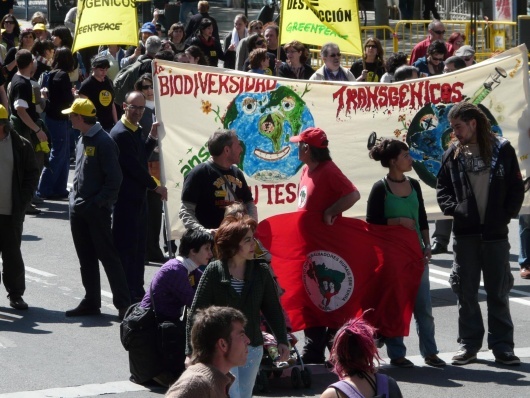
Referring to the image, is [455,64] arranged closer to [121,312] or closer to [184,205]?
[121,312]

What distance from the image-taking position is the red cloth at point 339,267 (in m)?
9.55

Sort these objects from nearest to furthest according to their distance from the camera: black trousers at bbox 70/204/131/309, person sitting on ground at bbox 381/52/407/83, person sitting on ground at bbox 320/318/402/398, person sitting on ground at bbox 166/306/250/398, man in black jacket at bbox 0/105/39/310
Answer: person sitting on ground at bbox 166/306/250/398 < person sitting on ground at bbox 320/318/402/398 < black trousers at bbox 70/204/131/309 < man in black jacket at bbox 0/105/39/310 < person sitting on ground at bbox 381/52/407/83

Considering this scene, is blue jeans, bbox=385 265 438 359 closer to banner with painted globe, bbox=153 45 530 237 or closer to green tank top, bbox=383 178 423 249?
green tank top, bbox=383 178 423 249

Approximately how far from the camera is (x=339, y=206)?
952 centimetres

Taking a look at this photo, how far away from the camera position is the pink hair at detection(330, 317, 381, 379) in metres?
5.67

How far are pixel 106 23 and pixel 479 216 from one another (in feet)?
26.4

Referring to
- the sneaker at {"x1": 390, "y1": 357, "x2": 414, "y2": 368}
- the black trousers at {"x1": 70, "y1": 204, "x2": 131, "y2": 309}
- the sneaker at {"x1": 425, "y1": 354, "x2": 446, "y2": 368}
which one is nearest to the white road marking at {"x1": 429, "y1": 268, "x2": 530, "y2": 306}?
the sneaker at {"x1": 425, "y1": 354, "x2": 446, "y2": 368}

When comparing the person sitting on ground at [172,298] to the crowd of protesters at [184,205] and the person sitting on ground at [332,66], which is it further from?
the person sitting on ground at [332,66]

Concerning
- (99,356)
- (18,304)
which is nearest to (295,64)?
(18,304)

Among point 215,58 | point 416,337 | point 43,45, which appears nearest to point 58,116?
point 43,45

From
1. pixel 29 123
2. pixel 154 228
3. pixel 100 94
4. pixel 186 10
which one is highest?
pixel 186 10

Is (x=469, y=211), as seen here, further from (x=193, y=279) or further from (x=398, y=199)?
(x=193, y=279)

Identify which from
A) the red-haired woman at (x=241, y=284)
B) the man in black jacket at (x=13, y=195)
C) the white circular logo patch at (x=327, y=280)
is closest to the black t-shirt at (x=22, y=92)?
the man in black jacket at (x=13, y=195)

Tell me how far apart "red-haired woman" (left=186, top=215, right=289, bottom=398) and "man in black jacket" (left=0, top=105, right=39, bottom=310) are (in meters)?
4.28
